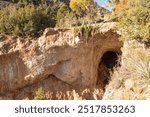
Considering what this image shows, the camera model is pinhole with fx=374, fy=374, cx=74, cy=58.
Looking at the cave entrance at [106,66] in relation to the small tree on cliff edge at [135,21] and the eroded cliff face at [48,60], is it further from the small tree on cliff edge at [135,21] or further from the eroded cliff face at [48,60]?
the small tree on cliff edge at [135,21]

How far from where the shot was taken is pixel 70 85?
58.4 feet

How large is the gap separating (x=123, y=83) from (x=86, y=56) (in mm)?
3624

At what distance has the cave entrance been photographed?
18.9m

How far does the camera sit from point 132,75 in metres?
14.2

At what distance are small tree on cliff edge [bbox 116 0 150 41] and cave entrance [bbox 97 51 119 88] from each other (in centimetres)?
261

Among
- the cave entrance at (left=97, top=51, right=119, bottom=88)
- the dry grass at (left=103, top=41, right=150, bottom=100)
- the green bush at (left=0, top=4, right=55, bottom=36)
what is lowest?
the cave entrance at (left=97, top=51, right=119, bottom=88)

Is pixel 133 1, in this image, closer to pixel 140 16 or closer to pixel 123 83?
pixel 140 16

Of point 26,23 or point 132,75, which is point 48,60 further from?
point 26,23

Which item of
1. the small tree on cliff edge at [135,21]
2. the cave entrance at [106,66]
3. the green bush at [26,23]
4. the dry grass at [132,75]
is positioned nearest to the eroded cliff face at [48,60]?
the small tree on cliff edge at [135,21]

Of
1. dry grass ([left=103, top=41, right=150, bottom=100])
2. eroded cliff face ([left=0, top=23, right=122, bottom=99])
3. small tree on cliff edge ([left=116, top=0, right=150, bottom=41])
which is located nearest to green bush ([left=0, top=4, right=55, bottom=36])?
eroded cliff face ([left=0, top=23, right=122, bottom=99])

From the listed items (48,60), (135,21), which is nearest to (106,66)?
(48,60)

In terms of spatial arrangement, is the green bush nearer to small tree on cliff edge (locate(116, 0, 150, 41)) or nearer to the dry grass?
small tree on cliff edge (locate(116, 0, 150, 41))

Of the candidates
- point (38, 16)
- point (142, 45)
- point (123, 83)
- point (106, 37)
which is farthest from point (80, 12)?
point (123, 83)

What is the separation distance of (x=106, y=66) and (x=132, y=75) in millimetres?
5992
